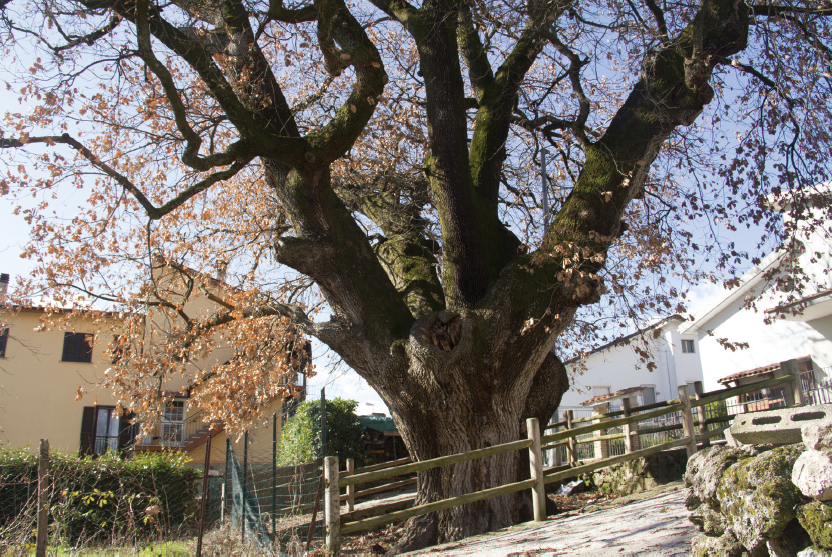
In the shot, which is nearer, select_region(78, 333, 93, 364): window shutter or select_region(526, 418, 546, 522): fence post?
select_region(526, 418, 546, 522): fence post

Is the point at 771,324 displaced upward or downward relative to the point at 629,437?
upward

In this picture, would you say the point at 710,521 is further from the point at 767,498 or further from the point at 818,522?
the point at 818,522

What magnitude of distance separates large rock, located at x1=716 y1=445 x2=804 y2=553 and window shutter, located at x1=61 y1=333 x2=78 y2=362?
2434 centimetres

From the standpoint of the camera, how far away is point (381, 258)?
10.6 metres

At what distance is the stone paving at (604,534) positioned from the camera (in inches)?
194

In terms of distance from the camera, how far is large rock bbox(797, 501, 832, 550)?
3.25m

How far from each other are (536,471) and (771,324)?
11380 millimetres

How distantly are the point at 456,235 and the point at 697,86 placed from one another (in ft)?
12.2

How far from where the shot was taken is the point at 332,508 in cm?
616

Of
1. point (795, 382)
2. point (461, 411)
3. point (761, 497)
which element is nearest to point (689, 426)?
point (795, 382)

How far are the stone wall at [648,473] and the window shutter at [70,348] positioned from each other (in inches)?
819

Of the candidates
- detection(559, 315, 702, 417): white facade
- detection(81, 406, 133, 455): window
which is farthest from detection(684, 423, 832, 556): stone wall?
detection(559, 315, 702, 417): white facade

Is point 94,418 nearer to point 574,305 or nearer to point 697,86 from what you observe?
point 574,305

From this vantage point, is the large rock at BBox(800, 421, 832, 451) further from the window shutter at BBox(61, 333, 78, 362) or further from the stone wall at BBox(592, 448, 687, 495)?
the window shutter at BBox(61, 333, 78, 362)
